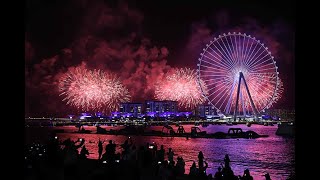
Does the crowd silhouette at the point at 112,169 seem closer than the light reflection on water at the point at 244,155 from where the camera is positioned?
Yes

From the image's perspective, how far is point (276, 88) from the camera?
227 ft

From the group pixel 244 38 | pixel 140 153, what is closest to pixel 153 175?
pixel 140 153

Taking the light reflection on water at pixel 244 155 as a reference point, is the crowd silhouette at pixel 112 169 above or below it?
above

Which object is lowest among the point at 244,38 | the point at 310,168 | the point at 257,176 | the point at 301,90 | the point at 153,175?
the point at 257,176

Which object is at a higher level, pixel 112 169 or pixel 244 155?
pixel 112 169

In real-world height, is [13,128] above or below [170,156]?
above

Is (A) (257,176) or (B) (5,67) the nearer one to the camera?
(B) (5,67)

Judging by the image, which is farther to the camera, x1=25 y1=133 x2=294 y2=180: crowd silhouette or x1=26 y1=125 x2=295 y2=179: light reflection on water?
x1=26 y1=125 x2=295 y2=179: light reflection on water

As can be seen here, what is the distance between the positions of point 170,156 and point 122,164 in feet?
12.3

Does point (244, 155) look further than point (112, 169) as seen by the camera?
Yes

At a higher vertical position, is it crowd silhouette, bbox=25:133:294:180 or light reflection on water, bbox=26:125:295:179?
crowd silhouette, bbox=25:133:294:180

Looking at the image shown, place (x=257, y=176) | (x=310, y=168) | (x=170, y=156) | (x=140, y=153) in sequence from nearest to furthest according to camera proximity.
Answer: (x=310, y=168)
(x=140, y=153)
(x=170, y=156)
(x=257, y=176)

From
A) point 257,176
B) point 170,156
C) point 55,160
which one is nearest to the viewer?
point 55,160

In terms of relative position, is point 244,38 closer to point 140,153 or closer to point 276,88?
point 276,88
